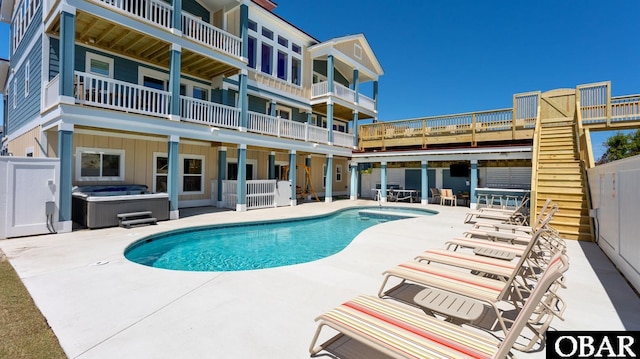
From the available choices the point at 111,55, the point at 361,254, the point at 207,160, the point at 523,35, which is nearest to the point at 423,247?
the point at 361,254

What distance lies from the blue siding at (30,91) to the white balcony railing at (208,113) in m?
4.72

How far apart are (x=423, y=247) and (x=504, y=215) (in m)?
4.86

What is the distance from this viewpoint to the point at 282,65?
1720cm

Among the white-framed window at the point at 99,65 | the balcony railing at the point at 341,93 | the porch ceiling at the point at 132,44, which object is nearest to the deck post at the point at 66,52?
the porch ceiling at the point at 132,44

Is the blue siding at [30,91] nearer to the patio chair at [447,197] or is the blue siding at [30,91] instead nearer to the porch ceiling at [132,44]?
the porch ceiling at [132,44]

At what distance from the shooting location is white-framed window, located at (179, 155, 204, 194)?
13.8 metres

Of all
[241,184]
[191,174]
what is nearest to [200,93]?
[191,174]

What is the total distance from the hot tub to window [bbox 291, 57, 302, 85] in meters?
11.1

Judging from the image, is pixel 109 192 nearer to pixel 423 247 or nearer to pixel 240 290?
pixel 240 290

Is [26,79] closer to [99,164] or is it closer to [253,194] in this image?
[99,164]

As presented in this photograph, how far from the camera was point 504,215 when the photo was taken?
9.77m

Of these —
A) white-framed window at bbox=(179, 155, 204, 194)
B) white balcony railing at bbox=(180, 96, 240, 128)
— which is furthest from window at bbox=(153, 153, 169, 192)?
white balcony railing at bbox=(180, 96, 240, 128)

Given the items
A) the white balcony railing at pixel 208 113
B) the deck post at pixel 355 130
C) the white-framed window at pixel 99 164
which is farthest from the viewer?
the deck post at pixel 355 130

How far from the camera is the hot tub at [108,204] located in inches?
339
